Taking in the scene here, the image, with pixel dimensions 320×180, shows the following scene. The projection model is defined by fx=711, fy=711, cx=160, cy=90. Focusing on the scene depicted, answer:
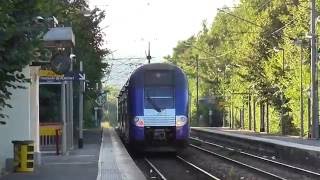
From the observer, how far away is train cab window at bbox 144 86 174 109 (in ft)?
87.0

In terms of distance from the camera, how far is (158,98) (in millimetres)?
26719

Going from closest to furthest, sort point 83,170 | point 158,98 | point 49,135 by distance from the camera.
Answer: point 83,170, point 158,98, point 49,135

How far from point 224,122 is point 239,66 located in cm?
2791

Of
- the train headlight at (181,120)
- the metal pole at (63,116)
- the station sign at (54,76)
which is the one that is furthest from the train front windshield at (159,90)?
the metal pole at (63,116)

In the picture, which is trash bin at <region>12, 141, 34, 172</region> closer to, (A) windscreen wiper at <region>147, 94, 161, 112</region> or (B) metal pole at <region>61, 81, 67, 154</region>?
(B) metal pole at <region>61, 81, 67, 154</region>

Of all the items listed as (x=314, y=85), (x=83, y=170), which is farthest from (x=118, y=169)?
(x=314, y=85)

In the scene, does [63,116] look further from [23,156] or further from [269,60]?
[269,60]

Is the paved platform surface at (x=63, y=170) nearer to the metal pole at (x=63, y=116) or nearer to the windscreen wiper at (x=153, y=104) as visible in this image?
the metal pole at (x=63, y=116)

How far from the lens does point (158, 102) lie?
87.4ft

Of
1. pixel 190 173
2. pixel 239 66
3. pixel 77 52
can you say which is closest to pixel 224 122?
pixel 239 66

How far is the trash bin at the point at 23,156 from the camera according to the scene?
1766 cm

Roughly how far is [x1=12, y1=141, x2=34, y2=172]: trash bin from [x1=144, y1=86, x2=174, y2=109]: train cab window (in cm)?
891

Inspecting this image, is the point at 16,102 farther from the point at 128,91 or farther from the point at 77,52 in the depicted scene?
the point at 77,52

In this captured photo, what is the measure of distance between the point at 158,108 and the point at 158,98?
17.6 inches
